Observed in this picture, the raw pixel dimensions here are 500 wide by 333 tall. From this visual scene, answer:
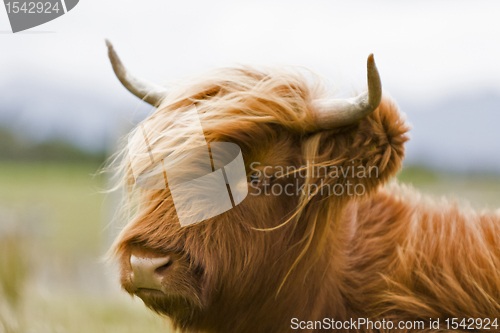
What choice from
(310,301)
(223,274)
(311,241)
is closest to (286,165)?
(311,241)

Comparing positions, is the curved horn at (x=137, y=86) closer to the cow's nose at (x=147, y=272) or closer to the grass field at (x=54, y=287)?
the grass field at (x=54, y=287)

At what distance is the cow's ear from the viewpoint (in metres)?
1.53

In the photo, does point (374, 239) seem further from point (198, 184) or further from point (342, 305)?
point (198, 184)

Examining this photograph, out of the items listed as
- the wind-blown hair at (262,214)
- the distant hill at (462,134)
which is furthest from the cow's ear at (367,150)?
the distant hill at (462,134)

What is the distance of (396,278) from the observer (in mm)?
1799

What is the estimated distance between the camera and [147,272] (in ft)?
4.50

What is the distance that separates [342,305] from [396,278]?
0.29 m

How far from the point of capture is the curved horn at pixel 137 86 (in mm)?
2035

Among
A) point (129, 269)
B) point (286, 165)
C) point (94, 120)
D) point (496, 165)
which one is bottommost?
point (496, 165)

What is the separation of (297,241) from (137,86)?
1173 mm

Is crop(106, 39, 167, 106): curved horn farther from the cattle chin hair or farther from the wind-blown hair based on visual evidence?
the cattle chin hair

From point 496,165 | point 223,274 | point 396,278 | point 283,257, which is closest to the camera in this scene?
point 223,274

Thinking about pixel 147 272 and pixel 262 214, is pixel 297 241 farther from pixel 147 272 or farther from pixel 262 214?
pixel 147 272

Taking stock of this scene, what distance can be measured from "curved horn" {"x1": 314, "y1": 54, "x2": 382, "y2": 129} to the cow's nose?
0.83 metres
